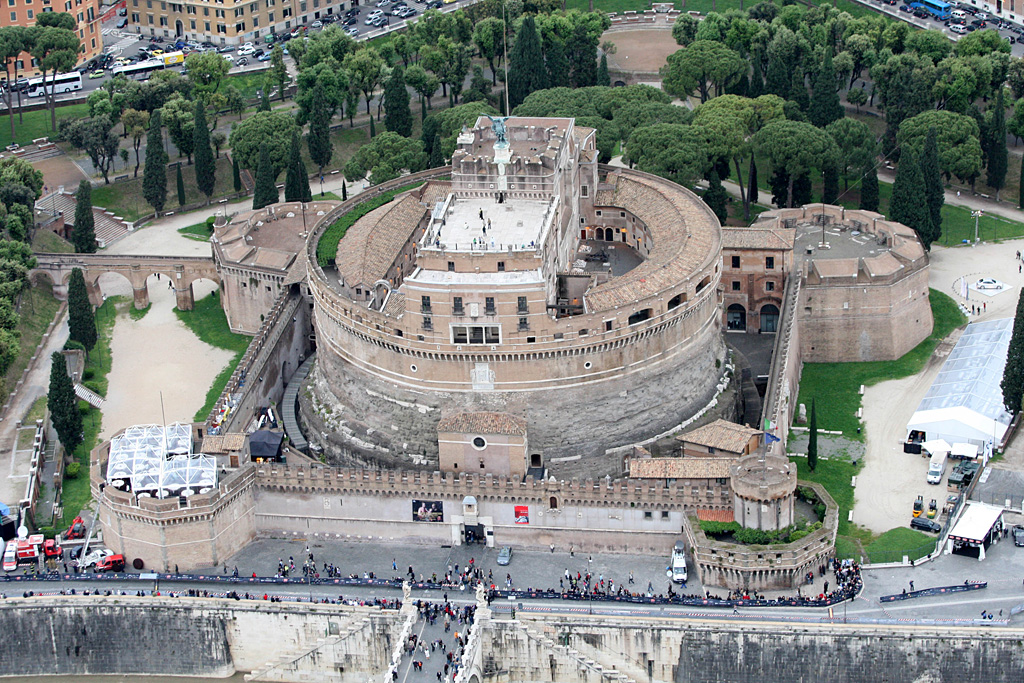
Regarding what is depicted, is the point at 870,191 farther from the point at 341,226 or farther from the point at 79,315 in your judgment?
the point at 79,315

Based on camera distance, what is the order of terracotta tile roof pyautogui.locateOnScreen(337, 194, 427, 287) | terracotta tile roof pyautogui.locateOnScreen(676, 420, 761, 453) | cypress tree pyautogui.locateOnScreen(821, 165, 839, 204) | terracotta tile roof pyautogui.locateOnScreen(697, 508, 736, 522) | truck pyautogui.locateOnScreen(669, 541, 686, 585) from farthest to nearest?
cypress tree pyautogui.locateOnScreen(821, 165, 839, 204) → terracotta tile roof pyautogui.locateOnScreen(337, 194, 427, 287) → terracotta tile roof pyautogui.locateOnScreen(676, 420, 761, 453) → terracotta tile roof pyautogui.locateOnScreen(697, 508, 736, 522) → truck pyautogui.locateOnScreen(669, 541, 686, 585)

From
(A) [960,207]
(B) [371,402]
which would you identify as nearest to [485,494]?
(B) [371,402]

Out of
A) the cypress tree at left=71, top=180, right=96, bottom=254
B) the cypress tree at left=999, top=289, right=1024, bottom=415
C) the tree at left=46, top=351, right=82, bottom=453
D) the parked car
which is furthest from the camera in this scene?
the cypress tree at left=71, top=180, right=96, bottom=254

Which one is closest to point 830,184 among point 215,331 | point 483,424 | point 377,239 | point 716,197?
point 716,197

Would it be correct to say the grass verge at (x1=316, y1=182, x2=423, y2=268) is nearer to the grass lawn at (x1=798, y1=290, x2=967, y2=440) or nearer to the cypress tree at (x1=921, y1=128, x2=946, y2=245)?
the grass lawn at (x1=798, y1=290, x2=967, y2=440)

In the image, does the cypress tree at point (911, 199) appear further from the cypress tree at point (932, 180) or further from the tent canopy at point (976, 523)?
the tent canopy at point (976, 523)

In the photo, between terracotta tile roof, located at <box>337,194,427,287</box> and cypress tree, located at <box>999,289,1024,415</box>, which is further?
terracotta tile roof, located at <box>337,194,427,287</box>

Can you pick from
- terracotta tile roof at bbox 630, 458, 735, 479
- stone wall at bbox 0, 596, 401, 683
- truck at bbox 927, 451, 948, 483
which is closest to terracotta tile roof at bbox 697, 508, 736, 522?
terracotta tile roof at bbox 630, 458, 735, 479
